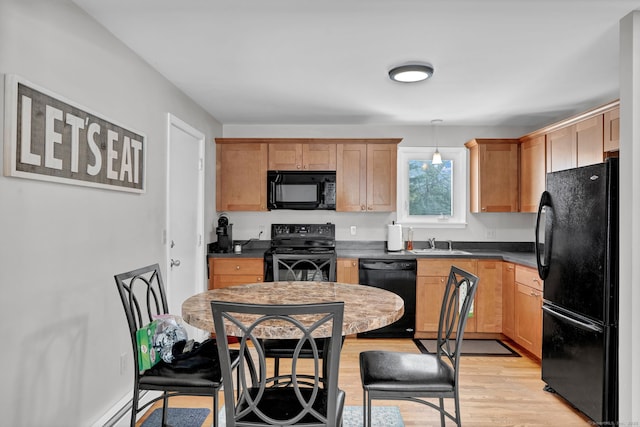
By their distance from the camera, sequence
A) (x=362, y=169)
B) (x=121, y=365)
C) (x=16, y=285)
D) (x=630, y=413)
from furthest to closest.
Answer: (x=362, y=169), (x=121, y=365), (x=630, y=413), (x=16, y=285)

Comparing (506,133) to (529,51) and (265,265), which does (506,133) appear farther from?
(265,265)

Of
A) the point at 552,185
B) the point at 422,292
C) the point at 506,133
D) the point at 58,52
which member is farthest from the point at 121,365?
the point at 506,133

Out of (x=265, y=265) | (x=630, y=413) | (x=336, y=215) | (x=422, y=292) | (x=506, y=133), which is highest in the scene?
(x=506, y=133)

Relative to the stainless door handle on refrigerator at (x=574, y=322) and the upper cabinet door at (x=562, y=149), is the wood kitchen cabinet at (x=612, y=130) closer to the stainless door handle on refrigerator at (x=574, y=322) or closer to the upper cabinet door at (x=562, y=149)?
the upper cabinet door at (x=562, y=149)

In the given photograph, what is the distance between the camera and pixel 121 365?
246 cm

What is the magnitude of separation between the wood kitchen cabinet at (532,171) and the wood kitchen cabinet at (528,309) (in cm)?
78

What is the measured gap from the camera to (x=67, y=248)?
6.30 feet

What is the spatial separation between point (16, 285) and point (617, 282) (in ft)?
9.70

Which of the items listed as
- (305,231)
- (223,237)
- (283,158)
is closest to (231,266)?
(223,237)

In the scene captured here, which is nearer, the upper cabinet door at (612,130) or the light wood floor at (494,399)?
the light wood floor at (494,399)

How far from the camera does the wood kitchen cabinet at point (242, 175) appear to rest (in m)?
4.45

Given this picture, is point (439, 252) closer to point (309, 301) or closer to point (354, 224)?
point (354, 224)

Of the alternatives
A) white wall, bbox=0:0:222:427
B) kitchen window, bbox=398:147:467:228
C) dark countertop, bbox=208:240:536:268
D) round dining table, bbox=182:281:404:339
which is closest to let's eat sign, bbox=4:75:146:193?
white wall, bbox=0:0:222:427

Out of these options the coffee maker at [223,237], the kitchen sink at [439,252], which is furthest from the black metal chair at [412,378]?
the coffee maker at [223,237]
